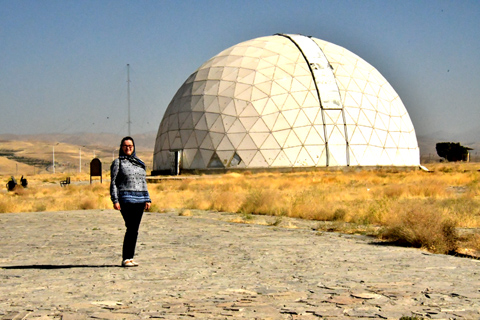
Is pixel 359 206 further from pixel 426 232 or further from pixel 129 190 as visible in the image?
pixel 129 190

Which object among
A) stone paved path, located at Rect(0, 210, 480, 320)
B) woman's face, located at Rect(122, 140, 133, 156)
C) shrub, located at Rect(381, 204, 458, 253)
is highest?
woman's face, located at Rect(122, 140, 133, 156)

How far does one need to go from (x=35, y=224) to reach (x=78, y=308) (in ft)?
31.8

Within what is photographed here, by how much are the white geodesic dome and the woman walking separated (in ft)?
102

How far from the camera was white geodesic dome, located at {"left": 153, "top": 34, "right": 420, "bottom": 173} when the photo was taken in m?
40.0

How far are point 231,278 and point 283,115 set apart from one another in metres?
33.4

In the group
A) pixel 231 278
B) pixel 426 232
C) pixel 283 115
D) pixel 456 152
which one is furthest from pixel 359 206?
pixel 456 152

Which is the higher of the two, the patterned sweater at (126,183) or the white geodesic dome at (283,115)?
the white geodesic dome at (283,115)

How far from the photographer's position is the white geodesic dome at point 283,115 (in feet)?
131

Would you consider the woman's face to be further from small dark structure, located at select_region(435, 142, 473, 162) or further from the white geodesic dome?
small dark structure, located at select_region(435, 142, 473, 162)

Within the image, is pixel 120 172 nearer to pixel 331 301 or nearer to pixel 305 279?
pixel 305 279

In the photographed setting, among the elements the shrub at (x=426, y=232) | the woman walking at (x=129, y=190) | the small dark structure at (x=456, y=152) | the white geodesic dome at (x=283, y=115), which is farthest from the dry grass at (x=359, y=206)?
the small dark structure at (x=456, y=152)

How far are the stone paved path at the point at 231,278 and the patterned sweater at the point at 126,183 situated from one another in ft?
3.15

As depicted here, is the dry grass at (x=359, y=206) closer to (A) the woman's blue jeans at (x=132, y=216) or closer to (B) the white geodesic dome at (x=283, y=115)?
(A) the woman's blue jeans at (x=132, y=216)

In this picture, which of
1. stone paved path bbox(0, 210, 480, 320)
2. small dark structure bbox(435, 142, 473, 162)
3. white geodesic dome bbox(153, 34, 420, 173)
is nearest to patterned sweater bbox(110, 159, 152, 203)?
stone paved path bbox(0, 210, 480, 320)
